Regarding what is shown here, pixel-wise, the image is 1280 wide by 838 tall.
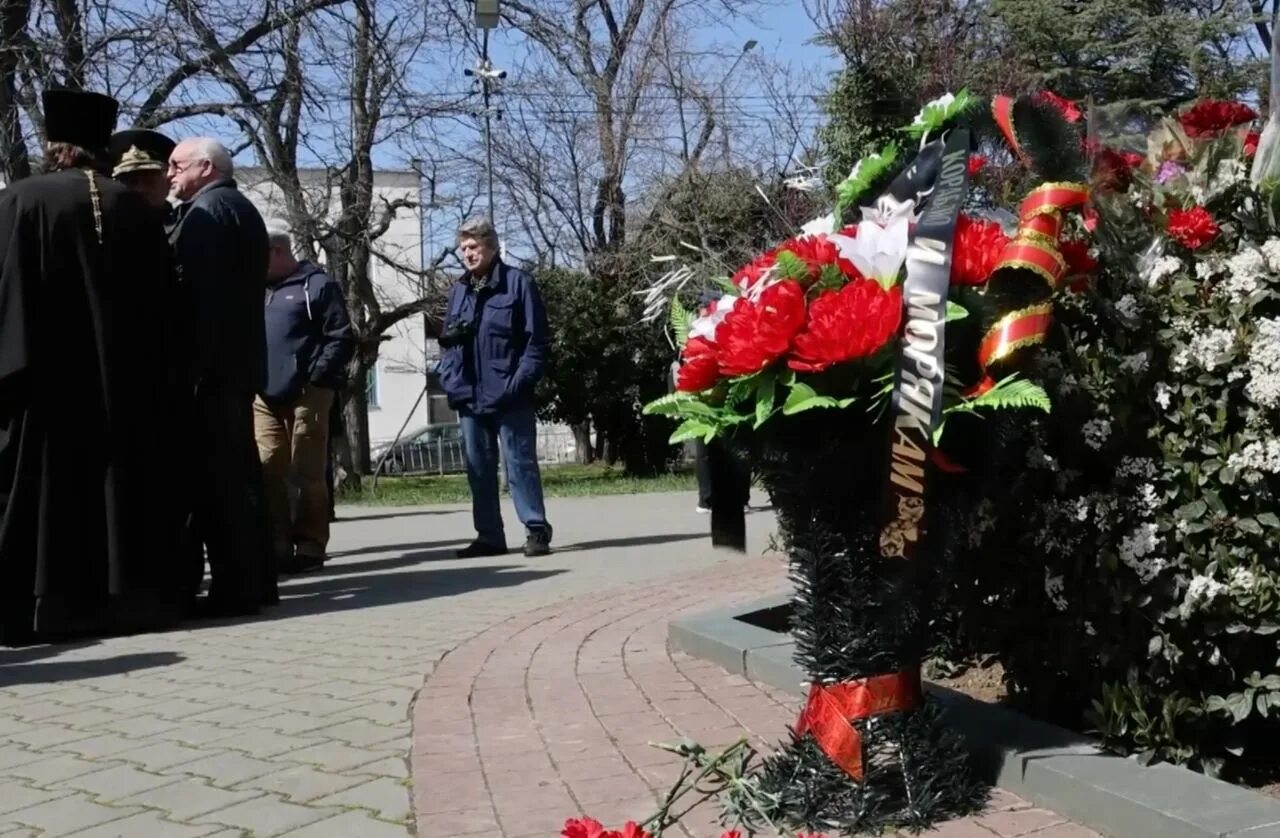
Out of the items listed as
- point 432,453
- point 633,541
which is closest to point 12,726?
point 633,541

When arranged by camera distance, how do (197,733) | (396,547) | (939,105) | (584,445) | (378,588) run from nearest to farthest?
(939,105) → (197,733) → (378,588) → (396,547) → (584,445)

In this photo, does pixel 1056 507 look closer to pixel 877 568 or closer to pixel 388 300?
pixel 877 568

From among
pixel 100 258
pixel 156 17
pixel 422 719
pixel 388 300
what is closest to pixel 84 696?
pixel 422 719

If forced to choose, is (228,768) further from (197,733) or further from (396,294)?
(396,294)

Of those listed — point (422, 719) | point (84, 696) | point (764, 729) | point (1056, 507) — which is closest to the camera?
point (1056, 507)

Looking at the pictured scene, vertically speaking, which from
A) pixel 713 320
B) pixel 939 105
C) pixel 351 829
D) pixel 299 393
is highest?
pixel 939 105

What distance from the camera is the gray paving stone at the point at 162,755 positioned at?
395 centimetres

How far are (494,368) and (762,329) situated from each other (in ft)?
18.2

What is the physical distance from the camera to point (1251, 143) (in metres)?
3.80

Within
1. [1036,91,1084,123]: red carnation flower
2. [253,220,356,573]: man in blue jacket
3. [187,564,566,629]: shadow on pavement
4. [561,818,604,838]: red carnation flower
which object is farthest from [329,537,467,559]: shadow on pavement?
[561,818,604,838]: red carnation flower

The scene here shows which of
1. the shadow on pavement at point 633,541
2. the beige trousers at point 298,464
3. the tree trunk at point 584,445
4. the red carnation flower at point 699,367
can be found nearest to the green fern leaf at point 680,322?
the red carnation flower at point 699,367

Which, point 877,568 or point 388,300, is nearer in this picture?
point 877,568

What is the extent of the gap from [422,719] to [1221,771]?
7.53ft

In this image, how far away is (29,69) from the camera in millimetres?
12094
